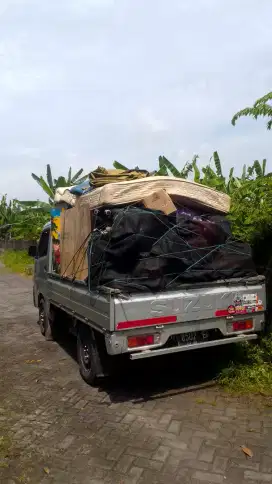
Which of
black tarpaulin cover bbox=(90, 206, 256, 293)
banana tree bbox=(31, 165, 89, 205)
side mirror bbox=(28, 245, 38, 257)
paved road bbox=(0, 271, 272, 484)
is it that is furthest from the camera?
banana tree bbox=(31, 165, 89, 205)

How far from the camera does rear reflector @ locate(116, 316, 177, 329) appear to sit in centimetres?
398

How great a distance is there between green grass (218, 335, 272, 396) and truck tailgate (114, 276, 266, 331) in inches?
26.4

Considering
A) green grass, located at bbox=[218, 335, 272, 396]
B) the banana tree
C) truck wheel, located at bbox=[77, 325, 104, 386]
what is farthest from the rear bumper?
the banana tree

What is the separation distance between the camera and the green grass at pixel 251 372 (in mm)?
4504

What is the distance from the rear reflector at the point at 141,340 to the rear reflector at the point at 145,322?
131 millimetres

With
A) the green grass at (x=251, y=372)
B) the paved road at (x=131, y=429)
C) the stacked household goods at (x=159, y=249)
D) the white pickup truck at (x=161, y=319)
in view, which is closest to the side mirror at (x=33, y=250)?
the paved road at (x=131, y=429)

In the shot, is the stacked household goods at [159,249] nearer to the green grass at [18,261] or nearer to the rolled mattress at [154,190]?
the rolled mattress at [154,190]

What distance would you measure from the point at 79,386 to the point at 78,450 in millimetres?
1536

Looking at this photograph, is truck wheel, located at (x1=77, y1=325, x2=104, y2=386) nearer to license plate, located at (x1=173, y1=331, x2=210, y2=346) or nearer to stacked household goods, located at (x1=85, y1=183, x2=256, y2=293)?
stacked household goods, located at (x1=85, y1=183, x2=256, y2=293)

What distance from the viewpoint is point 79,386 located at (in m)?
5.03

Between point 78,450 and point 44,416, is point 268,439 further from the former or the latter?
point 44,416

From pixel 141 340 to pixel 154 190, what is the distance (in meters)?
1.60

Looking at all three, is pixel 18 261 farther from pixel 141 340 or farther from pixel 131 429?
pixel 131 429

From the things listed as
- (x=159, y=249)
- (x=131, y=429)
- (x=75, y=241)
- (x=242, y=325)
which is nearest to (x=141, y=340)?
(x=131, y=429)
